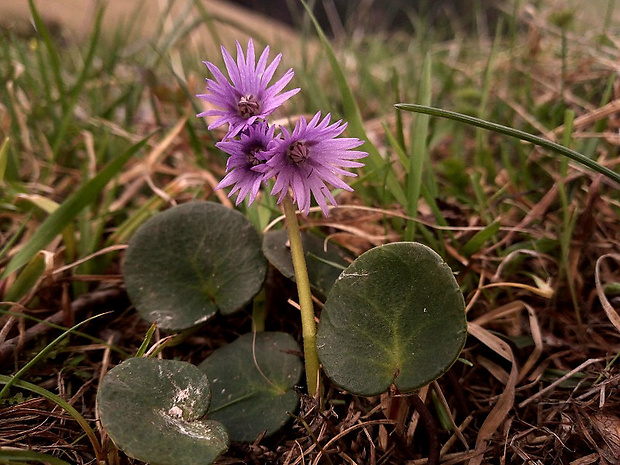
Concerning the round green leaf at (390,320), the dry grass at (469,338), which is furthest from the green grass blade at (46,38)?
the round green leaf at (390,320)

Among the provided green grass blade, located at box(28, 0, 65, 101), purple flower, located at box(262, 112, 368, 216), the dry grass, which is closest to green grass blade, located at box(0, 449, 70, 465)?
the dry grass

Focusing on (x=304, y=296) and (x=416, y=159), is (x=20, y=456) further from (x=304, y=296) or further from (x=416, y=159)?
(x=416, y=159)

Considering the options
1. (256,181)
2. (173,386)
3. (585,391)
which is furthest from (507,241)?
(173,386)

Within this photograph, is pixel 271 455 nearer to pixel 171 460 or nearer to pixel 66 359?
pixel 171 460

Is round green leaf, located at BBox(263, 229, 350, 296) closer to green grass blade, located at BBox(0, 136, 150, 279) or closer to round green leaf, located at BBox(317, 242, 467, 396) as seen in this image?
round green leaf, located at BBox(317, 242, 467, 396)

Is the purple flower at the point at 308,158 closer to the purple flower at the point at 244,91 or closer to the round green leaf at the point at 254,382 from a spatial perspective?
the purple flower at the point at 244,91

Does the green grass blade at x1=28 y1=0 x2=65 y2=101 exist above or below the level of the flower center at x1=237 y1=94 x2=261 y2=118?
below

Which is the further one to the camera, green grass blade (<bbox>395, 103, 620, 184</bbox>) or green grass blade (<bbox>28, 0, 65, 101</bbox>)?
green grass blade (<bbox>28, 0, 65, 101</bbox>)
